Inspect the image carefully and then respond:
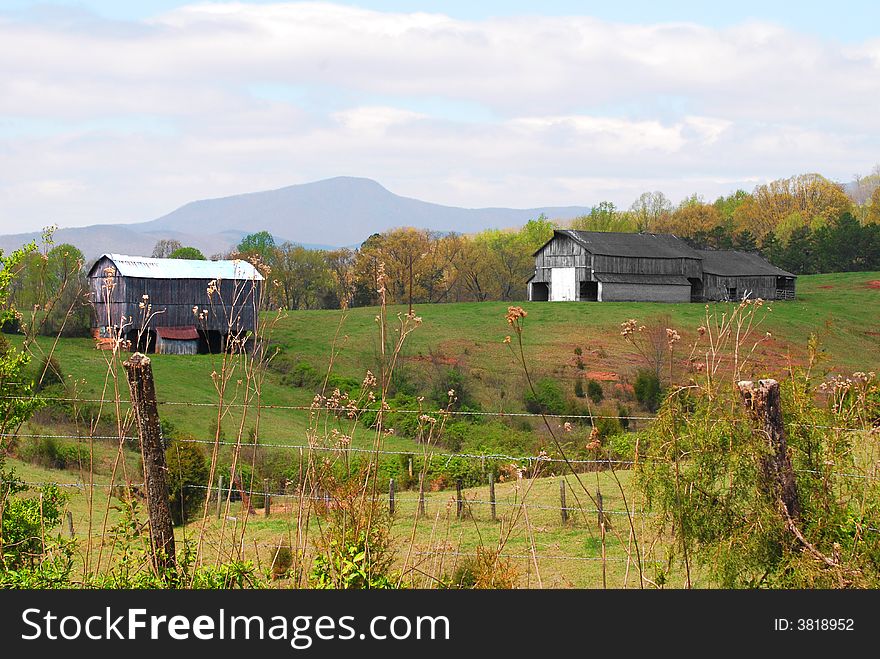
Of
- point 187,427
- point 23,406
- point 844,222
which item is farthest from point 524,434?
point 844,222

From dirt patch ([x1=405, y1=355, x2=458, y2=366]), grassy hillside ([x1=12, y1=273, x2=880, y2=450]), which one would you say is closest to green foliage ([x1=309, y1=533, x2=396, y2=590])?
grassy hillside ([x1=12, y1=273, x2=880, y2=450])

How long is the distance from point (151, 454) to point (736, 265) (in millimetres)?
70721

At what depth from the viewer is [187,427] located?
29375mm

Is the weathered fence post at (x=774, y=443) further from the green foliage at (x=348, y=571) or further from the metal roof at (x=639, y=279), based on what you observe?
the metal roof at (x=639, y=279)

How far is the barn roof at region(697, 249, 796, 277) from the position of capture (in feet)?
227

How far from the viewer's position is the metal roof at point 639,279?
216 feet

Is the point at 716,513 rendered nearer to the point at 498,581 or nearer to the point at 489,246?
the point at 498,581

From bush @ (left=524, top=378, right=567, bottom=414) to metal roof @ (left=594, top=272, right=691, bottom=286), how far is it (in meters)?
29.1

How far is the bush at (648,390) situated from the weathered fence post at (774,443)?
2882cm

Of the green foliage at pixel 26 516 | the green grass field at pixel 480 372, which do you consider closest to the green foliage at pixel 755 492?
the green grass field at pixel 480 372

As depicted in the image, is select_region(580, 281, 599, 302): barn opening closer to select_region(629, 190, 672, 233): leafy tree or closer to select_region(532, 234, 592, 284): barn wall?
select_region(532, 234, 592, 284): barn wall

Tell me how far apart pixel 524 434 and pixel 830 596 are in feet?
75.4

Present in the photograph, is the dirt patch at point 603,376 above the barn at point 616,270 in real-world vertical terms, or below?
below

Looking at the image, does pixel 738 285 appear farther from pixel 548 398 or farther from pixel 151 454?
pixel 151 454
